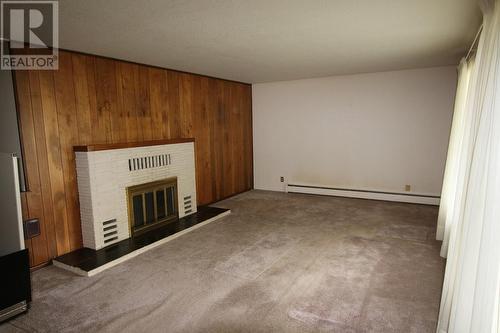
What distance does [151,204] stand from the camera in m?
3.89

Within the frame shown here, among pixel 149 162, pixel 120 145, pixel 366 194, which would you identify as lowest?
pixel 366 194

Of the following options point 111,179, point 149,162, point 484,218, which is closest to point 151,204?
point 149,162

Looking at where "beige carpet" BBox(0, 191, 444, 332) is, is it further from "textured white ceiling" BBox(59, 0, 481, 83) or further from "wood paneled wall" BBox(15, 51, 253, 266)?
"textured white ceiling" BBox(59, 0, 481, 83)

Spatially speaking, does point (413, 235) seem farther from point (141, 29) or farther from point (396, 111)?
point (141, 29)

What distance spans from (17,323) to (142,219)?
1.69 m

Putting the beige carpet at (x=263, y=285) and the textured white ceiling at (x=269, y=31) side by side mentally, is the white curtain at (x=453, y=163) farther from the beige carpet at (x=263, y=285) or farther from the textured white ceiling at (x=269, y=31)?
the textured white ceiling at (x=269, y=31)

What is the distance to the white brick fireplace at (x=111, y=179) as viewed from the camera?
3.22 metres

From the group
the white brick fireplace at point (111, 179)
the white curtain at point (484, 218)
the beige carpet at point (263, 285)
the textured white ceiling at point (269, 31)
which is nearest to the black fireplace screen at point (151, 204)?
the white brick fireplace at point (111, 179)

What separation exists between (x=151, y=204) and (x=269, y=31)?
2.47 metres

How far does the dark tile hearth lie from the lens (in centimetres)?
301

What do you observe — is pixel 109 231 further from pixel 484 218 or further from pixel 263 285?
pixel 484 218

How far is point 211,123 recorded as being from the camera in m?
5.27

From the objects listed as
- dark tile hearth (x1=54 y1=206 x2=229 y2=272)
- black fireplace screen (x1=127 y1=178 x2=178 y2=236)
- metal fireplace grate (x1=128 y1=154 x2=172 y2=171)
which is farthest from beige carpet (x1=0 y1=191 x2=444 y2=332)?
metal fireplace grate (x1=128 y1=154 x2=172 y2=171)

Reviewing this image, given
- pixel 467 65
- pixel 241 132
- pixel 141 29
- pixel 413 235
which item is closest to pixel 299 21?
pixel 141 29
